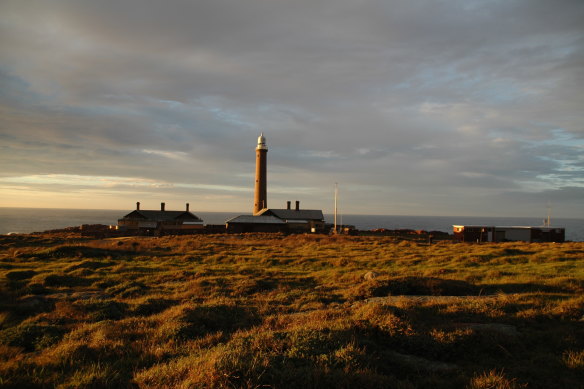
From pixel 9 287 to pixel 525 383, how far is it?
18825 millimetres

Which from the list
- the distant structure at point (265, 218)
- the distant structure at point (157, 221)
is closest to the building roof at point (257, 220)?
the distant structure at point (265, 218)

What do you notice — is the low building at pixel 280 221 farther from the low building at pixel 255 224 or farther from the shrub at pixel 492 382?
the shrub at pixel 492 382

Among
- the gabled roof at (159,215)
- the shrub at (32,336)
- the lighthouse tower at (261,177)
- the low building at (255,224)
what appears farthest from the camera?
the lighthouse tower at (261,177)

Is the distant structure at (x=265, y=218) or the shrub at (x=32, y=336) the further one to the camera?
the distant structure at (x=265, y=218)

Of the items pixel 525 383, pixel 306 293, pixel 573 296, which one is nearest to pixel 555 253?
pixel 573 296

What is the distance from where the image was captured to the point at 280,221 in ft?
190

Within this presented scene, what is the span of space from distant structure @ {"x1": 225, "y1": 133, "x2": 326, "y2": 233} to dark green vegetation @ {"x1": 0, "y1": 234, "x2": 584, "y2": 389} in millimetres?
39004

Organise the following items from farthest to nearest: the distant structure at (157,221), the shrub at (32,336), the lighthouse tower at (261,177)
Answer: the lighthouse tower at (261,177), the distant structure at (157,221), the shrub at (32,336)

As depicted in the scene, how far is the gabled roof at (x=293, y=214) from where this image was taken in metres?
62.0

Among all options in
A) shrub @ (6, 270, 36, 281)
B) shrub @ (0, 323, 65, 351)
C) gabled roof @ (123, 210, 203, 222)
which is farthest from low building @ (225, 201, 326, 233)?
shrub @ (0, 323, 65, 351)

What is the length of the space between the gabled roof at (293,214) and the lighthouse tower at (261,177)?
4.47 metres

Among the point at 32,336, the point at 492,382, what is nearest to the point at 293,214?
the point at 32,336

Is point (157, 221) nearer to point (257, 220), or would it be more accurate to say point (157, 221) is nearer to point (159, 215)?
point (159, 215)

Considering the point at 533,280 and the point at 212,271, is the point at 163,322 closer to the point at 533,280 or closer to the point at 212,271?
the point at 212,271
